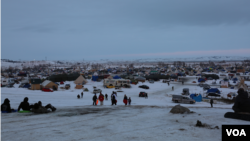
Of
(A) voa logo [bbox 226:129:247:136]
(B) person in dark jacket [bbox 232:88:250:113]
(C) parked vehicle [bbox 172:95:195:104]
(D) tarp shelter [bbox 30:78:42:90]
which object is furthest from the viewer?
(D) tarp shelter [bbox 30:78:42:90]

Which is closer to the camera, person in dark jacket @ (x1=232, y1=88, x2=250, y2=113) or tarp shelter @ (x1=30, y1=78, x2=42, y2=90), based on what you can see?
person in dark jacket @ (x1=232, y1=88, x2=250, y2=113)

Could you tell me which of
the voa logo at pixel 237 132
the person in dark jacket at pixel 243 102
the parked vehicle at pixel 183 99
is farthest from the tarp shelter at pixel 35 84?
the voa logo at pixel 237 132

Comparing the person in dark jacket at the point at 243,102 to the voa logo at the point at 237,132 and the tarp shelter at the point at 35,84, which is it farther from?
the tarp shelter at the point at 35,84

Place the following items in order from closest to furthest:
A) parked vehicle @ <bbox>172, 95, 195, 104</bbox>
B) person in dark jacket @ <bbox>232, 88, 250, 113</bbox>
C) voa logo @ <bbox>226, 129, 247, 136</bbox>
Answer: voa logo @ <bbox>226, 129, 247, 136</bbox> → person in dark jacket @ <bbox>232, 88, 250, 113</bbox> → parked vehicle @ <bbox>172, 95, 195, 104</bbox>

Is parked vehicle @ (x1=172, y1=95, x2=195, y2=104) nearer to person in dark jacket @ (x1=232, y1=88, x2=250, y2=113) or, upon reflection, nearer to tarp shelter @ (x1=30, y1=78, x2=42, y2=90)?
person in dark jacket @ (x1=232, y1=88, x2=250, y2=113)

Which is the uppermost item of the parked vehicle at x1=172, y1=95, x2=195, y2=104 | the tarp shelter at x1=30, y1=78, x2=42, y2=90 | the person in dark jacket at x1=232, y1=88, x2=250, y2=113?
the person in dark jacket at x1=232, y1=88, x2=250, y2=113

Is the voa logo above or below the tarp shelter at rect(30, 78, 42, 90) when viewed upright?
above

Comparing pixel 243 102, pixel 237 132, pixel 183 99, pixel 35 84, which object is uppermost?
pixel 243 102

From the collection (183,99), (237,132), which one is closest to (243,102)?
(237,132)

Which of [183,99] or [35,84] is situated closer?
[183,99]

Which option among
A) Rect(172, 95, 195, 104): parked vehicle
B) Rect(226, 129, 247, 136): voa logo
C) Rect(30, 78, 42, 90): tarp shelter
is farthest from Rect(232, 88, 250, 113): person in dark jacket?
Rect(30, 78, 42, 90): tarp shelter

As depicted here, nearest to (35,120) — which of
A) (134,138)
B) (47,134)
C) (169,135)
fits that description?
(47,134)

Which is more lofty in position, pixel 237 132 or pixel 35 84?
pixel 237 132

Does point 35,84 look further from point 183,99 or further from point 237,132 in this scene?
point 237,132
